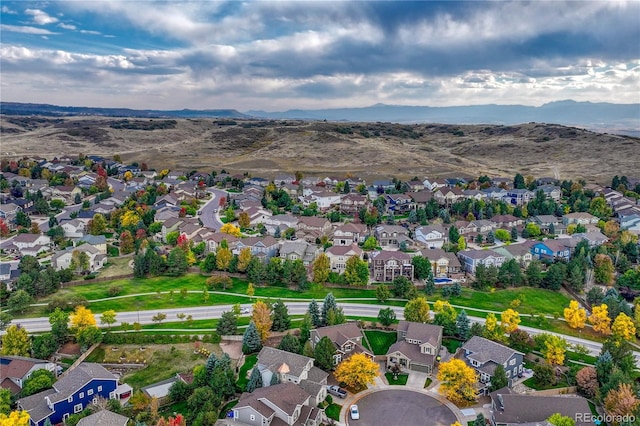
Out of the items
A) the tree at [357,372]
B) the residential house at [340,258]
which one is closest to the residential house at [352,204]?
the residential house at [340,258]

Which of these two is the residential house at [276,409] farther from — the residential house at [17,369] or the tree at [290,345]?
the residential house at [17,369]

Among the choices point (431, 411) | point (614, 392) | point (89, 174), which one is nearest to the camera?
point (614, 392)

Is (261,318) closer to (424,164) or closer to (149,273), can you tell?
(149,273)

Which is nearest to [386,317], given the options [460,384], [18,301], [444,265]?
[460,384]

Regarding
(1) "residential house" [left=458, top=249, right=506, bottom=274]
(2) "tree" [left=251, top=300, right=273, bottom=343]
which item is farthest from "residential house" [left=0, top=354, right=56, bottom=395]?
(1) "residential house" [left=458, top=249, right=506, bottom=274]

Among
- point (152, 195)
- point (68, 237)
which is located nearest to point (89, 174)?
point (152, 195)

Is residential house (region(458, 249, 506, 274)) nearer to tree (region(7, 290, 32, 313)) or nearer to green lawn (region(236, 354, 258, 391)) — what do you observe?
green lawn (region(236, 354, 258, 391))
